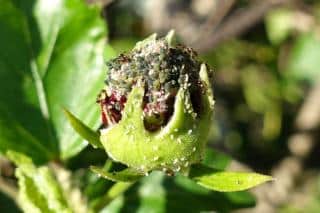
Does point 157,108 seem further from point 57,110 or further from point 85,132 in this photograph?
point 57,110

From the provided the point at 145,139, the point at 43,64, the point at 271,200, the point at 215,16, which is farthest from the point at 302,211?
the point at 145,139

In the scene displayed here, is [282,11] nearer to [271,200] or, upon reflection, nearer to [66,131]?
[271,200]

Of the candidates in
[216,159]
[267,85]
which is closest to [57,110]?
[216,159]

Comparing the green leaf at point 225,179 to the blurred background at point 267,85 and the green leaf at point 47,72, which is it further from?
the blurred background at point 267,85

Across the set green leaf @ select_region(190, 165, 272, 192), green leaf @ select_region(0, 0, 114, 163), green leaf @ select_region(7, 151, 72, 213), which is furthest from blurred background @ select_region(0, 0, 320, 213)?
green leaf @ select_region(190, 165, 272, 192)

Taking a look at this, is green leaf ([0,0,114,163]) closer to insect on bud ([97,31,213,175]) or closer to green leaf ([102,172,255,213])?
green leaf ([102,172,255,213])

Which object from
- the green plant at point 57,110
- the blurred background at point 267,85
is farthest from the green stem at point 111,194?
the blurred background at point 267,85
